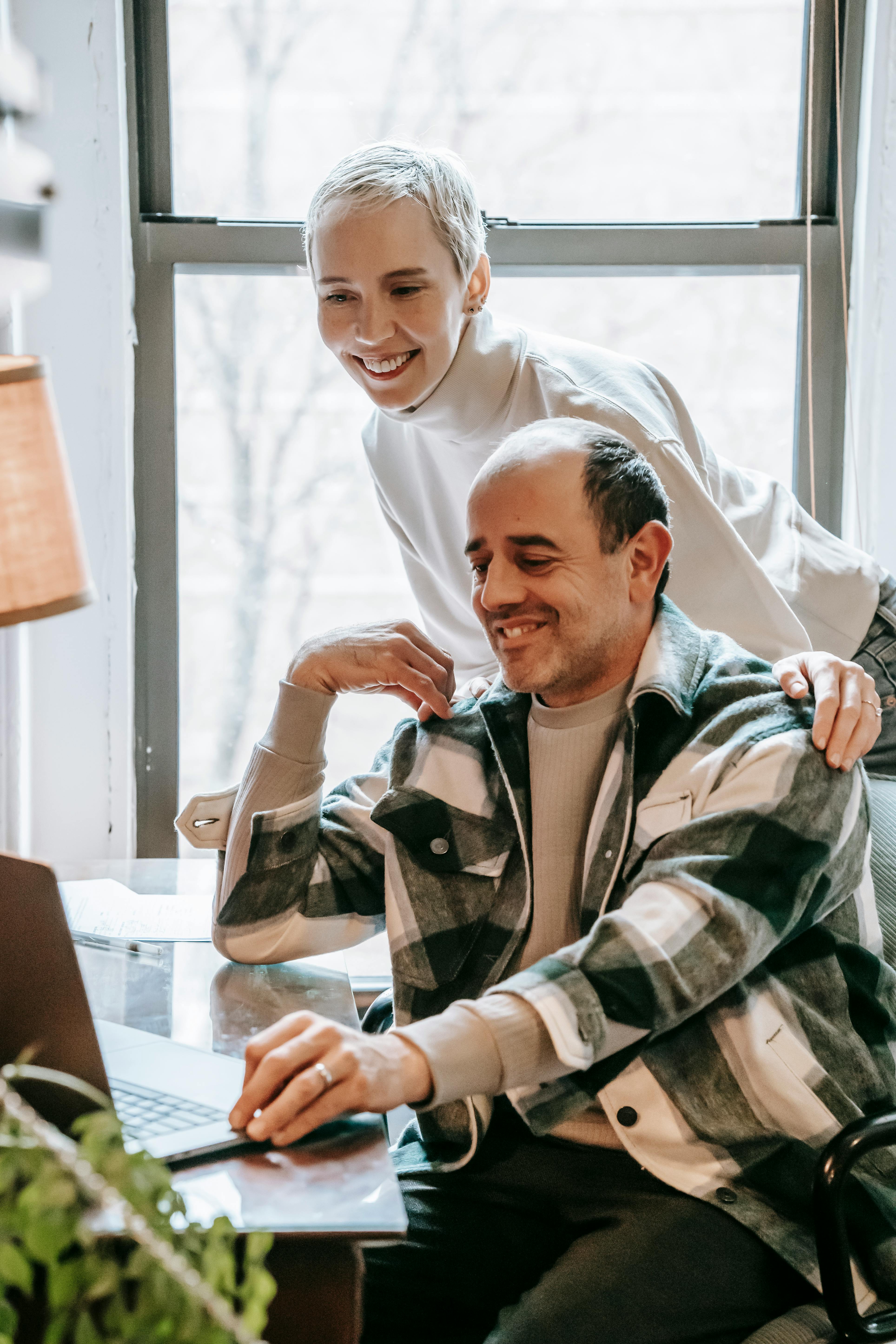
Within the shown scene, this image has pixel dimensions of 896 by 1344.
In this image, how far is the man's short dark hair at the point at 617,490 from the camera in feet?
4.64

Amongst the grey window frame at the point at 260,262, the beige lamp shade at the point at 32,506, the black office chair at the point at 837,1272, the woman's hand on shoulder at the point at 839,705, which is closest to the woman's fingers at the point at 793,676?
the woman's hand on shoulder at the point at 839,705

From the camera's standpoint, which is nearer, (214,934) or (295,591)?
(214,934)

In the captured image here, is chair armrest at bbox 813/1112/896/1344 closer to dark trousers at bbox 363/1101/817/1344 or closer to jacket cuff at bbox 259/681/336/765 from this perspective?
dark trousers at bbox 363/1101/817/1344

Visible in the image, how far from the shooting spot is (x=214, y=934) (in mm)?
1508

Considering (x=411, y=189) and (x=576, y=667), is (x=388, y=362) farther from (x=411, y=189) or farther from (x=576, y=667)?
(x=576, y=667)

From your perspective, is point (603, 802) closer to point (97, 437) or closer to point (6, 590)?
point (6, 590)

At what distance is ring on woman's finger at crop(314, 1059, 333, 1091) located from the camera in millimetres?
986

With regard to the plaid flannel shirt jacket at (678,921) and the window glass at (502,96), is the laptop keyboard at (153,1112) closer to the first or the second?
the plaid flannel shirt jacket at (678,921)

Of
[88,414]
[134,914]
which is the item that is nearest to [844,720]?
[134,914]

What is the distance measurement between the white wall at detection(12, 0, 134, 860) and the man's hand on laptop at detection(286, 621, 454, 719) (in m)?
0.89

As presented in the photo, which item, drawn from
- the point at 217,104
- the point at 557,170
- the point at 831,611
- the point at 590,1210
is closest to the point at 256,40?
the point at 217,104

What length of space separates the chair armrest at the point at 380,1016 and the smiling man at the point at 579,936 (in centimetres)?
10

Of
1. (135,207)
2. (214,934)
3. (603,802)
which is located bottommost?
(214,934)

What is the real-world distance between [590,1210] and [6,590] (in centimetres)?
86
